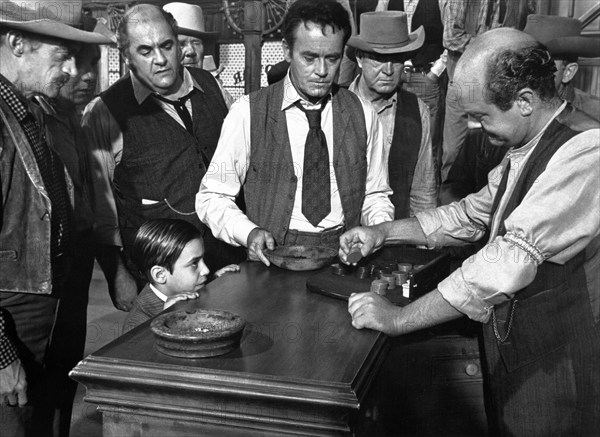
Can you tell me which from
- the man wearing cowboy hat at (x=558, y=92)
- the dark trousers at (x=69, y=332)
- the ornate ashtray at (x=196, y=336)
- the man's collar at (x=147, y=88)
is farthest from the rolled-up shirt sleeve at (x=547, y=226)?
the man's collar at (x=147, y=88)

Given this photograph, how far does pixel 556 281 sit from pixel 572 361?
262 millimetres

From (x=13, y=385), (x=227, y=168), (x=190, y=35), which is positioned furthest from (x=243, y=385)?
(x=190, y=35)

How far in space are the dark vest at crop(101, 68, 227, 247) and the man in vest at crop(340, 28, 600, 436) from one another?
175 cm

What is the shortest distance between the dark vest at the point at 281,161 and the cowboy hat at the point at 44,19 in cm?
86

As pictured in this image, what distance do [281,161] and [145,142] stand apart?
0.85 m

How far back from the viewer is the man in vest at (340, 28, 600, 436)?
1.97 metres

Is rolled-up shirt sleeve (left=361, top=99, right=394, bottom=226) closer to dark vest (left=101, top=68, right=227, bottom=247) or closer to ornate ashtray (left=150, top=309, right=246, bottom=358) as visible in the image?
dark vest (left=101, top=68, right=227, bottom=247)

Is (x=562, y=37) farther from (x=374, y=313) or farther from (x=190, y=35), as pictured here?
(x=374, y=313)

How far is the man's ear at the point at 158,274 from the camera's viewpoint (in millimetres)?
2837

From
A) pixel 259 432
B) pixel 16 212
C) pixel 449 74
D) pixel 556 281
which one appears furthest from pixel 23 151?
pixel 449 74

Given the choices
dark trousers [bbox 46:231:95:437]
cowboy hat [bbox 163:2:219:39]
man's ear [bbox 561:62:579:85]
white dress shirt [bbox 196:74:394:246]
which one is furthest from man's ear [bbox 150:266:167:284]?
man's ear [bbox 561:62:579:85]

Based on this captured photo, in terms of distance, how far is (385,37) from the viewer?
4.10m

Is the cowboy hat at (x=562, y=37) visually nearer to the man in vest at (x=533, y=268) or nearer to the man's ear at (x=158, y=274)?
the man in vest at (x=533, y=268)

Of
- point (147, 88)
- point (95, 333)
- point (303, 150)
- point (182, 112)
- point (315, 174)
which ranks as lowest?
point (95, 333)
